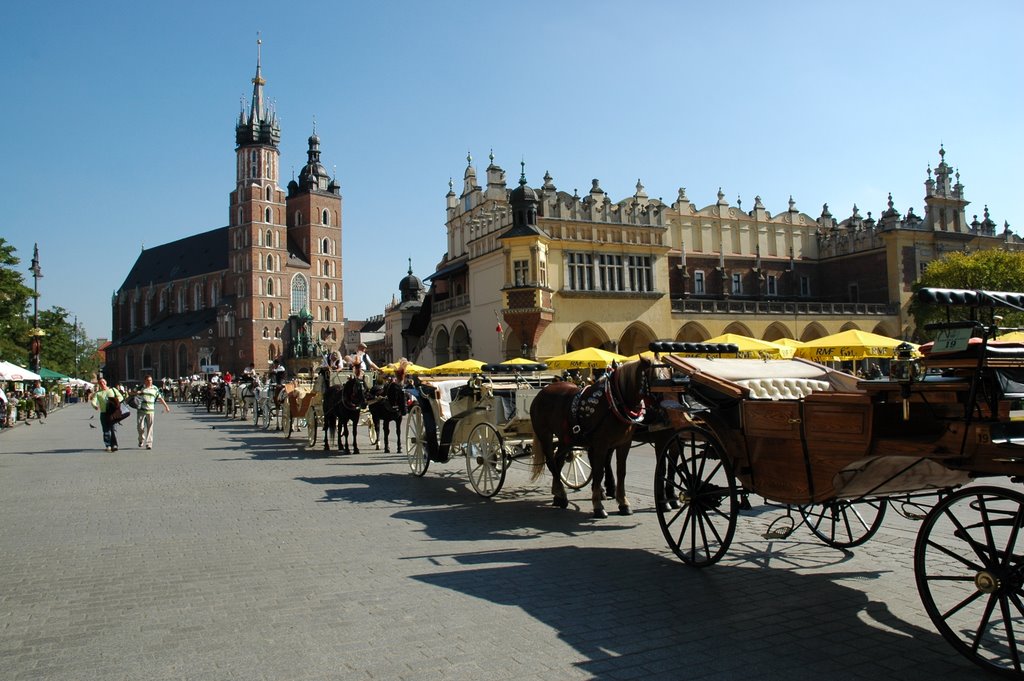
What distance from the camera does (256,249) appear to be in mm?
100188

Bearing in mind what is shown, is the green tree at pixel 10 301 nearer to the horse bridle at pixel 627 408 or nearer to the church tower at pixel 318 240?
the horse bridle at pixel 627 408

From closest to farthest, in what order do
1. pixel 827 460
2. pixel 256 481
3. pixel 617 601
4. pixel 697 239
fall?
pixel 827 460
pixel 617 601
pixel 256 481
pixel 697 239

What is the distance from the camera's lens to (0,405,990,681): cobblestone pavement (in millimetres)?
4363

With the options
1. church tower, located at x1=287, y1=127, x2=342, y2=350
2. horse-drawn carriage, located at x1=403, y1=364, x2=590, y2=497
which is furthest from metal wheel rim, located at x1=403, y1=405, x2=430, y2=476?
church tower, located at x1=287, y1=127, x2=342, y2=350

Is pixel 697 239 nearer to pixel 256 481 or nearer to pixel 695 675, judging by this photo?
pixel 256 481

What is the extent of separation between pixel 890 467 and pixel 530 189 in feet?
114

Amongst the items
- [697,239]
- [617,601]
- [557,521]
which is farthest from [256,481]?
[697,239]

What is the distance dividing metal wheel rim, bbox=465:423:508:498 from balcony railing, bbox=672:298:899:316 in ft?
107

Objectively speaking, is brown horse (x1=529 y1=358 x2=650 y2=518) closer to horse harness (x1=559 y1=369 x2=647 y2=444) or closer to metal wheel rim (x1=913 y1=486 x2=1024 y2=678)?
horse harness (x1=559 y1=369 x2=647 y2=444)

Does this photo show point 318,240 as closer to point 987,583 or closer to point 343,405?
point 343,405

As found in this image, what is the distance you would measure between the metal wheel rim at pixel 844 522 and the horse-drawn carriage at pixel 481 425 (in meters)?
3.66

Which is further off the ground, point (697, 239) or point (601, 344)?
point (697, 239)

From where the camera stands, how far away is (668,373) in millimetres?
8273

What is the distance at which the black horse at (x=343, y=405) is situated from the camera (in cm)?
1655
